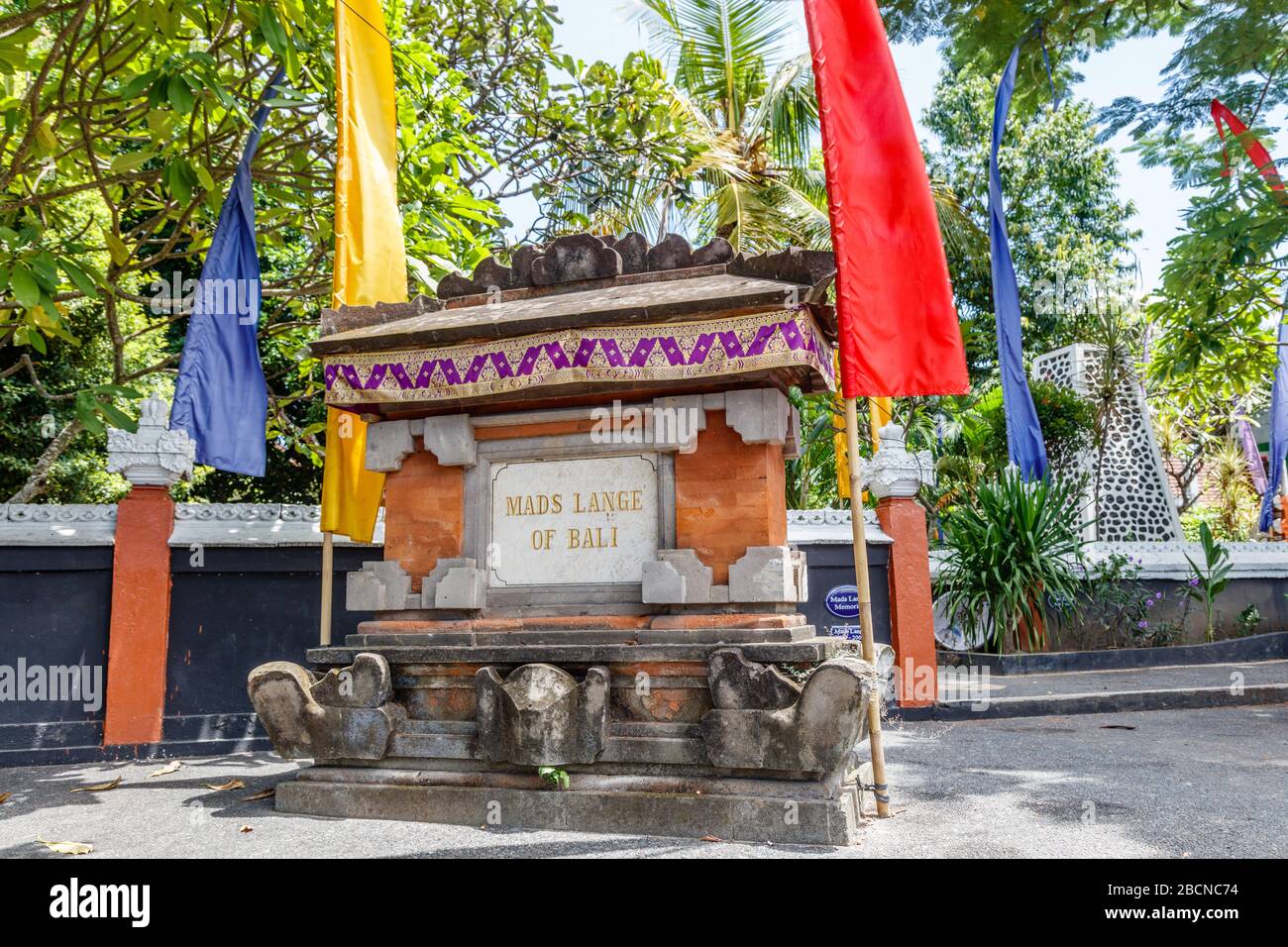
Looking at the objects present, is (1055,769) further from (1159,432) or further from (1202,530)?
(1159,432)

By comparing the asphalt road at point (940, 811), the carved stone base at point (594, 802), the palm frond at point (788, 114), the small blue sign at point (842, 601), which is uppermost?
the palm frond at point (788, 114)

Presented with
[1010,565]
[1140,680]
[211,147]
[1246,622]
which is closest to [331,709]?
[211,147]

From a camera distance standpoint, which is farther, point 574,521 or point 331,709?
point 574,521

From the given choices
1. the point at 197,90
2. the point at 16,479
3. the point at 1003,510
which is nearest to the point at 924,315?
the point at 197,90

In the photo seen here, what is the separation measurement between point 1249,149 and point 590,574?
8.94 meters

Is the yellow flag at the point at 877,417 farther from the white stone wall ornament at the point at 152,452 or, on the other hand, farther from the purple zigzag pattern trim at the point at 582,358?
the white stone wall ornament at the point at 152,452

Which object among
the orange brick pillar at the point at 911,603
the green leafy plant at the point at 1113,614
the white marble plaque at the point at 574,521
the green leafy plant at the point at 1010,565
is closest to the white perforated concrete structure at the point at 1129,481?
the green leafy plant at the point at 1113,614

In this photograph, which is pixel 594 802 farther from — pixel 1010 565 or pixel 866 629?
pixel 1010 565

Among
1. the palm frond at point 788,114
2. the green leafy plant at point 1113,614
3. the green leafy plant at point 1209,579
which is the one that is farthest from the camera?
the palm frond at point 788,114

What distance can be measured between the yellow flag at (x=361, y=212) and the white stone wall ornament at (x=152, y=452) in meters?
2.09

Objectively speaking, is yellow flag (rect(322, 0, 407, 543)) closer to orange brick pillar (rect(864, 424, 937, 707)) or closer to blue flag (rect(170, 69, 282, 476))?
blue flag (rect(170, 69, 282, 476))

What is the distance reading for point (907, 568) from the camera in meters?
8.94

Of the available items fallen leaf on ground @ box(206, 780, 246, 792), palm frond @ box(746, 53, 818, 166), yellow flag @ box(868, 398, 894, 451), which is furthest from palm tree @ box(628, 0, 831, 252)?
fallen leaf on ground @ box(206, 780, 246, 792)

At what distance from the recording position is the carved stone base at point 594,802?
443 centimetres
